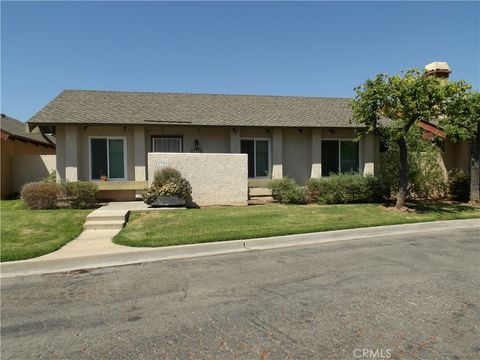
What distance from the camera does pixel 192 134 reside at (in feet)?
50.5

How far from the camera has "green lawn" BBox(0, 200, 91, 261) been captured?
721 cm

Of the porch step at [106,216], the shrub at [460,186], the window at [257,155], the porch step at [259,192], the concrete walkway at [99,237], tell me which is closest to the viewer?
the concrete walkway at [99,237]

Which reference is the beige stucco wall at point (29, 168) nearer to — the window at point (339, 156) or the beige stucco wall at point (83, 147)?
the beige stucco wall at point (83, 147)

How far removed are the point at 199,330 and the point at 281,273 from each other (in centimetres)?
239

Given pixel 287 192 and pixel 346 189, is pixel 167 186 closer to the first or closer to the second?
pixel 287 192

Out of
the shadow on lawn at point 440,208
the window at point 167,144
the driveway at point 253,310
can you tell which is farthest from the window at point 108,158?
the shadow on lawn at point 440,208

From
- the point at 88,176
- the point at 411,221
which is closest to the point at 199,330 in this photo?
the point at 411,221

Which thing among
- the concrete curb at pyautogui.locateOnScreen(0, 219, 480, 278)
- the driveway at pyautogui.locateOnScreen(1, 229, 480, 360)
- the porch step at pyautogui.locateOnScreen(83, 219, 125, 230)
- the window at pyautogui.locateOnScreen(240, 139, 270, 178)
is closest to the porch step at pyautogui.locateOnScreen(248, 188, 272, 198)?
the window at pyautogui.locateOnScreen(240, 139, 270, 178)

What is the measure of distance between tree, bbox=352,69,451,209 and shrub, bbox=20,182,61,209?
10.7m

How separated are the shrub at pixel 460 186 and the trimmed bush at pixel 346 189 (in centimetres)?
418

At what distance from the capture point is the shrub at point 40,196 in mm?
11620

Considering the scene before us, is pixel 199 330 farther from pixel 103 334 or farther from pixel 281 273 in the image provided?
pixel 281 273

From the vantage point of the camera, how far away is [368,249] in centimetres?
770

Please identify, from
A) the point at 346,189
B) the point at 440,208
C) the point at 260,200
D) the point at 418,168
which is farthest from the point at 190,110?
the point at 440,208
